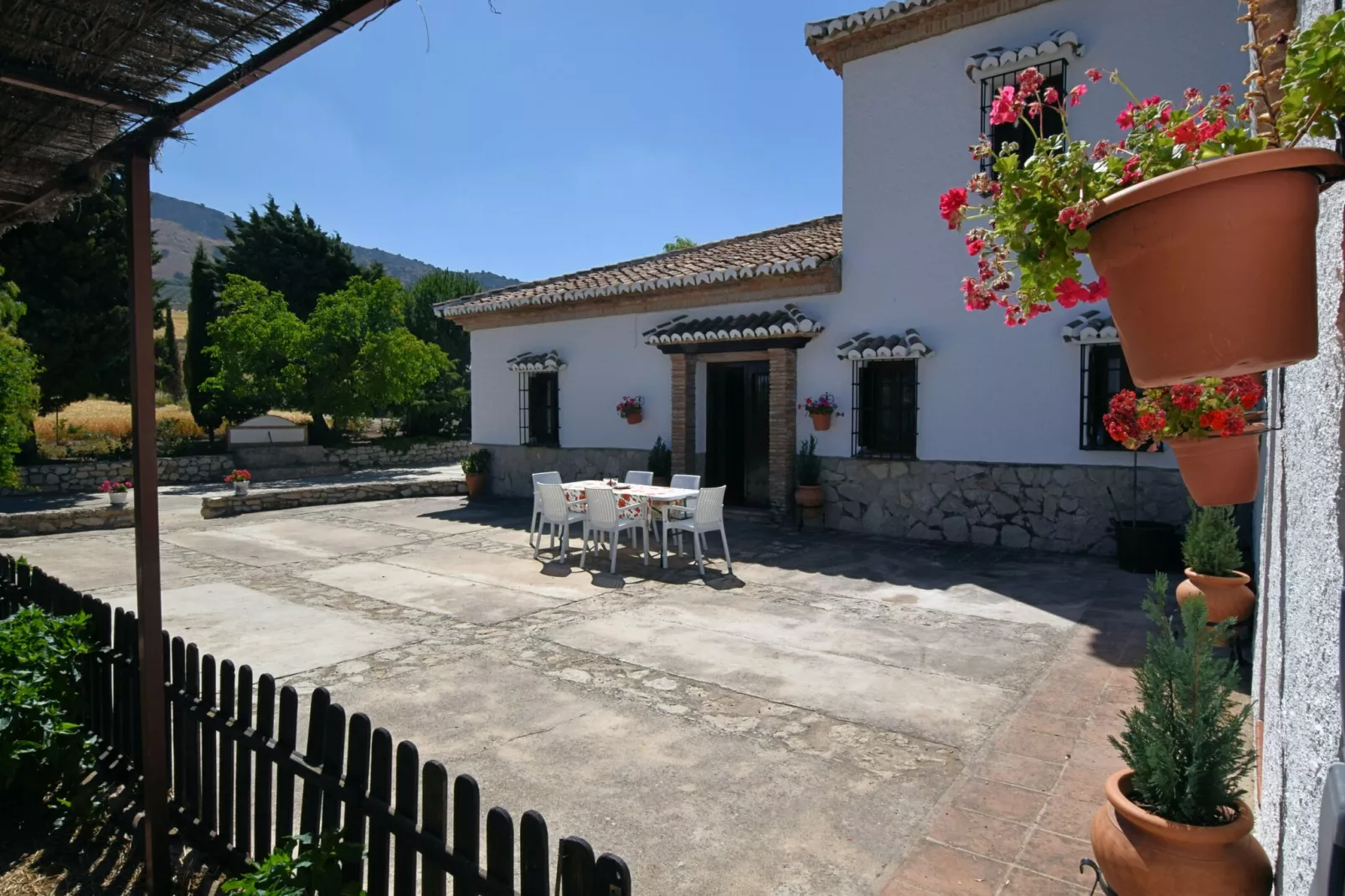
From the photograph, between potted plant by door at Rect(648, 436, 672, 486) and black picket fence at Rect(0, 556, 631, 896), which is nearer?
black picket fence at Rect(0, 556, 631, 896)

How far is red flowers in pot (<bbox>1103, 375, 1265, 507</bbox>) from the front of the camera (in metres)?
2.80

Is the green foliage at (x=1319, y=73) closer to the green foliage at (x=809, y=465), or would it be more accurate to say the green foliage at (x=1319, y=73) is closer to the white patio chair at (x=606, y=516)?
the white patio chair at (x=606, y=516)

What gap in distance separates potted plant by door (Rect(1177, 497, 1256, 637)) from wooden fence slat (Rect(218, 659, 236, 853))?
5216mm

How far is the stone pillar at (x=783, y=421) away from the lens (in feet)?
35.5

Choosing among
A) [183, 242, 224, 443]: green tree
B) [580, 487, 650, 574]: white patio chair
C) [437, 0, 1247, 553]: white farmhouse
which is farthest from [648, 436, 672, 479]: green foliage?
[183, 242, 224, 443]: green tree

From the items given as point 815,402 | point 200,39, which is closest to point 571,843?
point 200,39

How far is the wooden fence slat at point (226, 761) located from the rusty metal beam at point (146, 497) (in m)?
0.21

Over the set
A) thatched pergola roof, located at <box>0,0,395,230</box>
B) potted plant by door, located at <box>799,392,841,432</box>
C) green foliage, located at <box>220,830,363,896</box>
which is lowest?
green foliage, located at <box>220,830,363,896</box>

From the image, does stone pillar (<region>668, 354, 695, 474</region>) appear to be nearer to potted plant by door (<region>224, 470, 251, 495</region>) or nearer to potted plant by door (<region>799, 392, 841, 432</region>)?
potted plant by door (<region>799, 392, 841, 432</region>)

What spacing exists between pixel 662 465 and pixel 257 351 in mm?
13028

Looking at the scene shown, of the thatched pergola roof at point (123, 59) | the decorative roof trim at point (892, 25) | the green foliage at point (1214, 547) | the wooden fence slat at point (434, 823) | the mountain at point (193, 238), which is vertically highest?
the mountain at point (193, 238)

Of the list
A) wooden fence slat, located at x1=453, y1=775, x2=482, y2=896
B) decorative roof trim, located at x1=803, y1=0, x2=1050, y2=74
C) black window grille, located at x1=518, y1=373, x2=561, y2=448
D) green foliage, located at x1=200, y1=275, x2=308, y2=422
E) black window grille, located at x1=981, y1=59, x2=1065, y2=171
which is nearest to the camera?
wooden fence slat, located at x1=453, y1=775, x2=482, y2=896

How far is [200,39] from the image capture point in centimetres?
248

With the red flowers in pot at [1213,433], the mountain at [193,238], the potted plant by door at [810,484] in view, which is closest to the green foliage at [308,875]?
the red flowers in pot at [1213,433]
